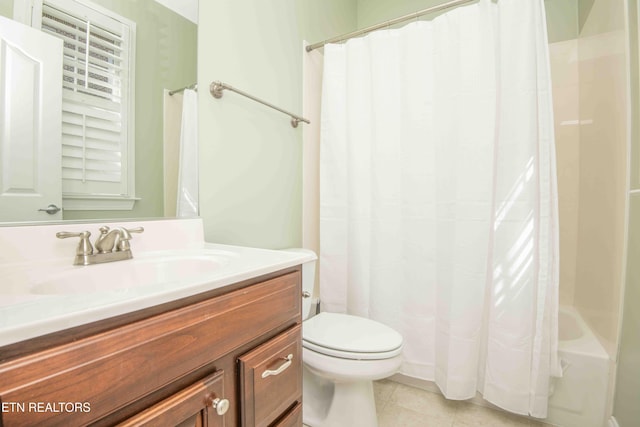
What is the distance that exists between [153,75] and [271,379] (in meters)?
1.02

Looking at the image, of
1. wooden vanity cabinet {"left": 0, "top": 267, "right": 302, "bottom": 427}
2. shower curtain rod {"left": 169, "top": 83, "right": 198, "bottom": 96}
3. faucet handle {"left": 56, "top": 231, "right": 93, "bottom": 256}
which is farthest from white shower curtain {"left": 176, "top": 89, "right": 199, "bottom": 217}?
wooden vanity cabinet {"left": 0, "top": 267, "right": 302, "bottom": 427}

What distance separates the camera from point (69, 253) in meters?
0.76

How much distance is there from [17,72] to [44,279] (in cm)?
51

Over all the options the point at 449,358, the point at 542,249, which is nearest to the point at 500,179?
the point at 542,249

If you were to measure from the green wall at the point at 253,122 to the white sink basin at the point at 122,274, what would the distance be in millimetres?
287

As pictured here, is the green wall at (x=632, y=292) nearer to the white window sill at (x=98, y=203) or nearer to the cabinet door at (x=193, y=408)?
the cabinet door at (x=193, y=408)

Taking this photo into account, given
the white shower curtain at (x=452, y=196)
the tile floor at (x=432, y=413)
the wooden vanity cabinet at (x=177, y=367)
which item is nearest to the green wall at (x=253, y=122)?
the white shower curtain at (x=452, y=196)

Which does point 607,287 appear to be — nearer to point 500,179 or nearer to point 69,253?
point 500,179

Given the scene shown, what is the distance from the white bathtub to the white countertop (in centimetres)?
130

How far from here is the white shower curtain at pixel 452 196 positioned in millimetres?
1235

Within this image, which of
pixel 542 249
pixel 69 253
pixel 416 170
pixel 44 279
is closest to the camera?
pixel 44 279

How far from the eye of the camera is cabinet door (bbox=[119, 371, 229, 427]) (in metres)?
0.47

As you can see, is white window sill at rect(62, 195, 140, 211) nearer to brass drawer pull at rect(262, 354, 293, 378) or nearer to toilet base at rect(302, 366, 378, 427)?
brass drawer pull at rect(262, 354, 293, 378)

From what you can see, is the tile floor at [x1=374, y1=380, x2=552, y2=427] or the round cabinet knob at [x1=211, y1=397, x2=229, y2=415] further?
the tile floor at [x1=374, y1=380, x2=552, y2=427]
